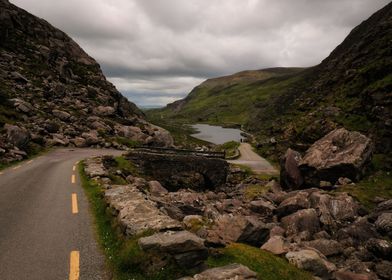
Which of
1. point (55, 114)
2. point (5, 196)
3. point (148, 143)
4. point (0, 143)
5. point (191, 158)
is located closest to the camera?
point (5, 196)

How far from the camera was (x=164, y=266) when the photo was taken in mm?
9609

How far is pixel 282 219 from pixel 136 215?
14230mm

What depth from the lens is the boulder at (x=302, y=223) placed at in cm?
2222

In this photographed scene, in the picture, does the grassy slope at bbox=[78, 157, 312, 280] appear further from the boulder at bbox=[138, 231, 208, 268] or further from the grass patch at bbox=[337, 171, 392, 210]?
the grass patch at bbox=[337, 171, 392, 210]

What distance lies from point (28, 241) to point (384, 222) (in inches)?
814

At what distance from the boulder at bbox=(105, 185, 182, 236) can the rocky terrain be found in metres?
0.04

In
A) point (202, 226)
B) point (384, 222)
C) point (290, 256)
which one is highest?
point (202, 226)

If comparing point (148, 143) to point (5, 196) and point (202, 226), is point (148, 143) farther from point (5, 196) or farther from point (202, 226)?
point (202, 226)

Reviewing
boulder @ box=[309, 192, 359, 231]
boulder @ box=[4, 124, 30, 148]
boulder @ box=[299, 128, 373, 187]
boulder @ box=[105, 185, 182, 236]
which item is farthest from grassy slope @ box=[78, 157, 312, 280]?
Answer: boulder @ box=[4, 124, 30, 148]

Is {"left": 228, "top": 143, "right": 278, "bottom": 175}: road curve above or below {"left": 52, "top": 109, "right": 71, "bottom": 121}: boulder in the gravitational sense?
below

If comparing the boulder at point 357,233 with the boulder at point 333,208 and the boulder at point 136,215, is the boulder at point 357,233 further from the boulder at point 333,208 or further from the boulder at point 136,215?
the boulder at point 136,215

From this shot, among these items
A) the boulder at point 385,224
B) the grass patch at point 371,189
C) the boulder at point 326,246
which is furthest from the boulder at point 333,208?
the boulder at point 326,246

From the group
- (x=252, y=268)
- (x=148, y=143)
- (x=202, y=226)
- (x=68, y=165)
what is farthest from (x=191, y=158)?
(x=252, y=268)

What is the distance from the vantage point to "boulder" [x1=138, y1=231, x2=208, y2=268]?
9.84 meters
